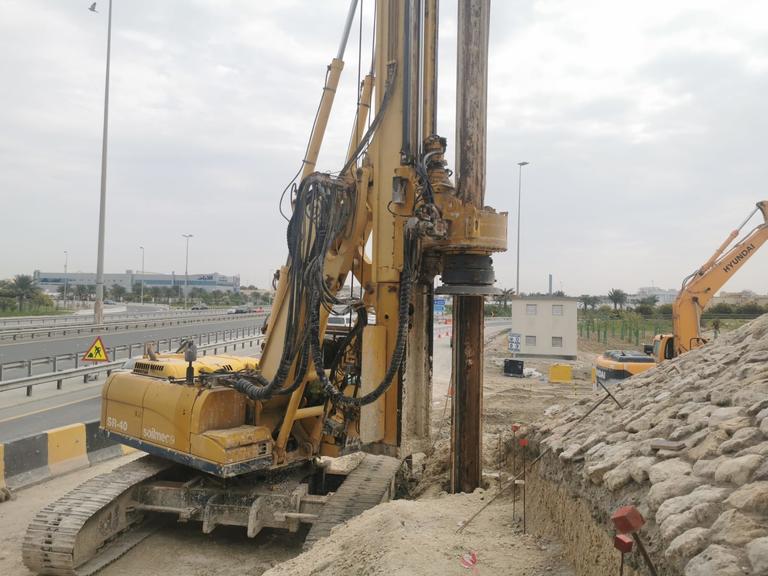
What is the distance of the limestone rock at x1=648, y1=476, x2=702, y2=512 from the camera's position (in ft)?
9.96

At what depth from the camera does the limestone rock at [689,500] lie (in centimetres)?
280

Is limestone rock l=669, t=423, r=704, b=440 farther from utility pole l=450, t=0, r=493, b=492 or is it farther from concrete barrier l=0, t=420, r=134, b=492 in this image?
concrete barrier l=0, t=420, r=134, b=492

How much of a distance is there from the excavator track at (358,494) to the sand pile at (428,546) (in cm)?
36

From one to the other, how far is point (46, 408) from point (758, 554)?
1452 cm

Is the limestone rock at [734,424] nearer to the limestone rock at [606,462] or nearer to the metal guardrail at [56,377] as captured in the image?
the limestone rock at [606,462]

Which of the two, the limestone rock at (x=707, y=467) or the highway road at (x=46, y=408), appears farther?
the highway road at (x=46, y=408)

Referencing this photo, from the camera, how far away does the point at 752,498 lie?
2.59 m

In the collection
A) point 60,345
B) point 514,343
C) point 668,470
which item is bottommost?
point 60,345

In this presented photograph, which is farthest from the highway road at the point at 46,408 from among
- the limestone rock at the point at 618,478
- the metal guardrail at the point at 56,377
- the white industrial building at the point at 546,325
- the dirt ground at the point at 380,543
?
the white industrial building at the point at 546,325

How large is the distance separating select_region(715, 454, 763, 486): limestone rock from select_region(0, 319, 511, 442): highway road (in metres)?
11.4

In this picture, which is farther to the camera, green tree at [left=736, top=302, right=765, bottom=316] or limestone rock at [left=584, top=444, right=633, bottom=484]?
green tree at [left=736, top=302, right=765, bottom=316]

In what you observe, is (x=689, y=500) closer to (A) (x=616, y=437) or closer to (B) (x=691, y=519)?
(B) (x=691, y=519)

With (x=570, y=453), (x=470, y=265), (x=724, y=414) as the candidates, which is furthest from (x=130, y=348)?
(x=724, y=414)

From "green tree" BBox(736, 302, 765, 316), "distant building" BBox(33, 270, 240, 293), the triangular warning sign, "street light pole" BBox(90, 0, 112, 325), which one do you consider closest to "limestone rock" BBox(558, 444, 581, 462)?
the triangular warning sign
